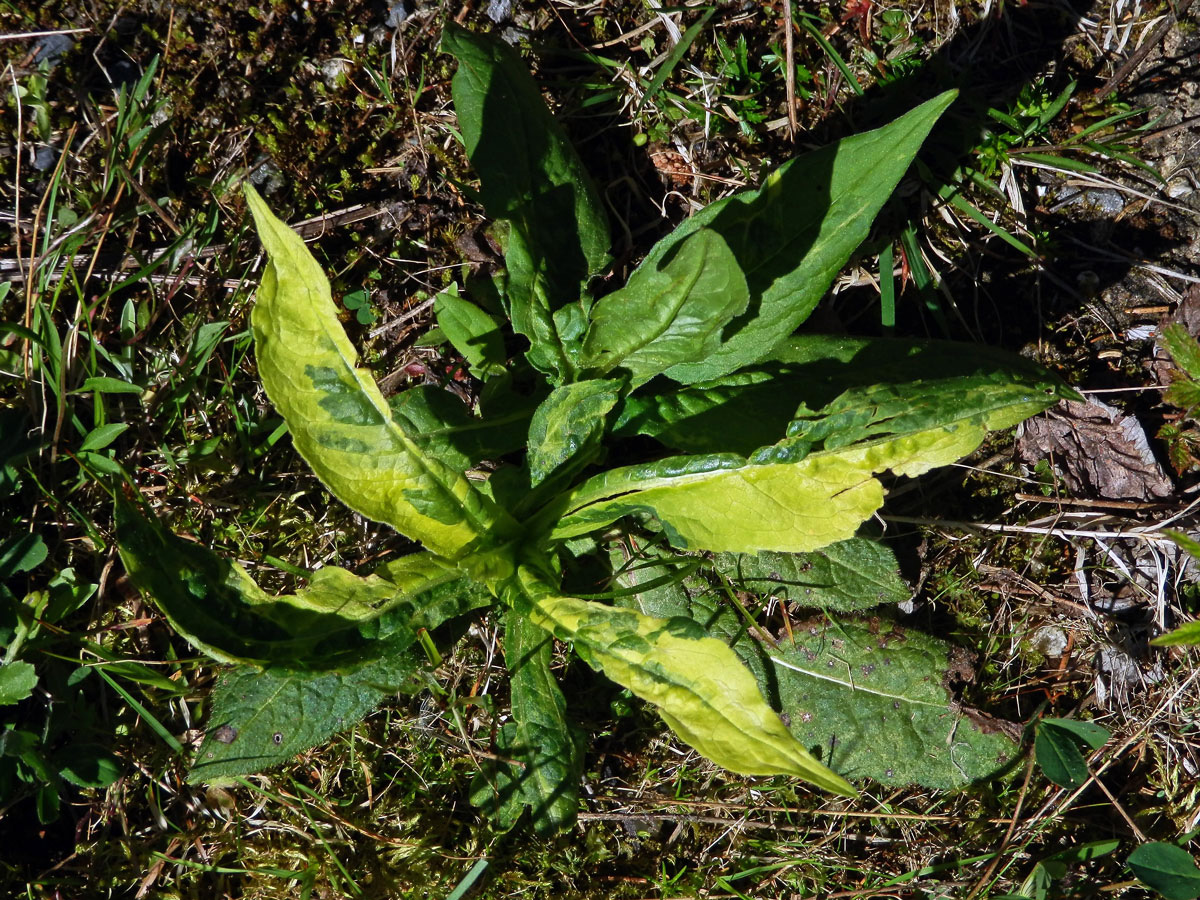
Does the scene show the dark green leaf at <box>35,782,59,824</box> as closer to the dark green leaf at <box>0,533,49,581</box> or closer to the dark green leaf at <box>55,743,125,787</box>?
the dark green leaf at <box>55,743,125,787</box>

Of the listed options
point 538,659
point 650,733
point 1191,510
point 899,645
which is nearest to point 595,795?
point 650,733

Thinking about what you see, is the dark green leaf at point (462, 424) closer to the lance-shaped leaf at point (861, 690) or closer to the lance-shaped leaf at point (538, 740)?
the lance-shaped leaf at point (538, 740)

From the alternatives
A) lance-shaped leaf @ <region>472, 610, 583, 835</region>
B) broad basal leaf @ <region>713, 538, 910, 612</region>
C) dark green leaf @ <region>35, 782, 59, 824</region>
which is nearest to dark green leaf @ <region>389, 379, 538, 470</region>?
lance-shaped leaf @ <region>472, 610, 583, 835</region>

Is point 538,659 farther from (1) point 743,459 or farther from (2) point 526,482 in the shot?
(1) point 743,459

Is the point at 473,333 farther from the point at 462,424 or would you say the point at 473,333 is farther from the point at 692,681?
the point at 692,681

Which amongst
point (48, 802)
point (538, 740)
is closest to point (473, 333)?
point (538, 740)
